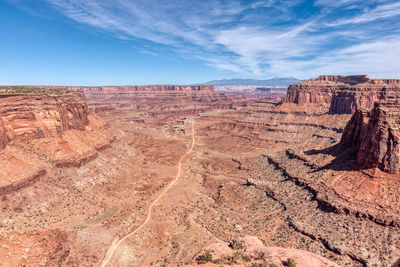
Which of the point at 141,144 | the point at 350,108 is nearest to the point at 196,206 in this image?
the point at 141,144

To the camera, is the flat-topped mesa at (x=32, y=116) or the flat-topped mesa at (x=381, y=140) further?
the flat-topped mesa at (x=32, y=116)

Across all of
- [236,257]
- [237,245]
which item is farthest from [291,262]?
[237,245]

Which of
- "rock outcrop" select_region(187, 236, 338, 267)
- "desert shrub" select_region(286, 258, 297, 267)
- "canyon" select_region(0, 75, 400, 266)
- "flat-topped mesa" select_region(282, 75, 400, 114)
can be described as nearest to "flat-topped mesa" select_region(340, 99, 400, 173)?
"canyon" select_region(0, 75, 400, 266)

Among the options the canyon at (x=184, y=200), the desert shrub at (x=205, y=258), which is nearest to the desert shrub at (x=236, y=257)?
the canyon at (x=184, y=200)

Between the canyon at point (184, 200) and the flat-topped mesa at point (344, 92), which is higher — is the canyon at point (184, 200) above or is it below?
below

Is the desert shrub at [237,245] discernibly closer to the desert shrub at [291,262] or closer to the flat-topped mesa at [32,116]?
the desert shrub at [291,262]

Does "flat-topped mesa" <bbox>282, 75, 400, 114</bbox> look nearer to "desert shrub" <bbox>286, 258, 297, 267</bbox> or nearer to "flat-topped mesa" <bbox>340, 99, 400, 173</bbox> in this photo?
"flat-topped mesa" <bbox>340, 99, 400, 173</bbox>

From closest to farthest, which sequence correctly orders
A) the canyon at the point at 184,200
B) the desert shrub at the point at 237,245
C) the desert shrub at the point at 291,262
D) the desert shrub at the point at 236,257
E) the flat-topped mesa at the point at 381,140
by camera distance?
the desert shrub at the point at 291,262
the desert shrub at the point at 236,257
the desert shrub at the point at 237,245
the canyon at the point at 184,200
the flat-topped mesa at the point at 381,140
